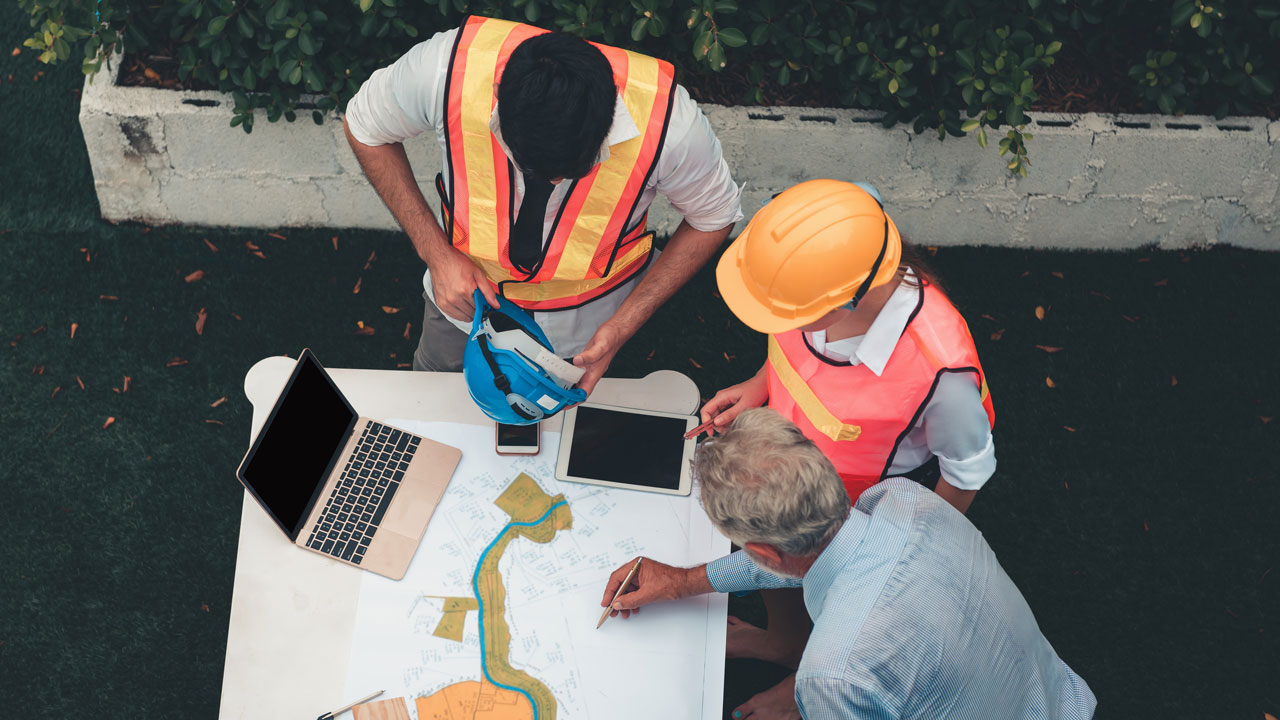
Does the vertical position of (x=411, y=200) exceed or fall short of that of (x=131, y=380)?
it exceeds it

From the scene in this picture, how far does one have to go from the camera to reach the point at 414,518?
246 cm

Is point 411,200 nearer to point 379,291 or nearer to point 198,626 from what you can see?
point 379,291

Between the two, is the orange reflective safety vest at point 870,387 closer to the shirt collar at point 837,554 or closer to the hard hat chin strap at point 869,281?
the hard hat chin strap at point 869,281

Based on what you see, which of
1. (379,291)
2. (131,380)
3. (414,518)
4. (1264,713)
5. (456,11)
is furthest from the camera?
(379,291)

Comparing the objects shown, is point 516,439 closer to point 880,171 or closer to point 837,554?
point 837,554

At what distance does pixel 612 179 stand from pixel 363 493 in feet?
3.39

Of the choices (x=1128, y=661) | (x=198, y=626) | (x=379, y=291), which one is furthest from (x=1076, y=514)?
(x=198, y=626)

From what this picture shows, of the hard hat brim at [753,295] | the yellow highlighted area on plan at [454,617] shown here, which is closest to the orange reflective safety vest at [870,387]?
the hard hat brim at [753,295]

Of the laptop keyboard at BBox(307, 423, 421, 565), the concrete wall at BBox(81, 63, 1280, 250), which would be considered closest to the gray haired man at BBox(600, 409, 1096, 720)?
the laptop keyboard at BBox(307, 423, 421, 565)

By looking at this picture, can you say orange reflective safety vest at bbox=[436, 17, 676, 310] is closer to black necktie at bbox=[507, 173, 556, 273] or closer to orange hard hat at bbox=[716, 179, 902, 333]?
black necktie at bbox=[507, 173, 556, 273]

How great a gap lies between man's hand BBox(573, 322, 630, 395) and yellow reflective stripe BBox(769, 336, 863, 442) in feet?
1.39

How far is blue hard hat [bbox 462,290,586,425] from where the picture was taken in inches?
89.4

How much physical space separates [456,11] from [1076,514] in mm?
3035

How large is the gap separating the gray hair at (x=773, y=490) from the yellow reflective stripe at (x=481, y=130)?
890 millimetres
